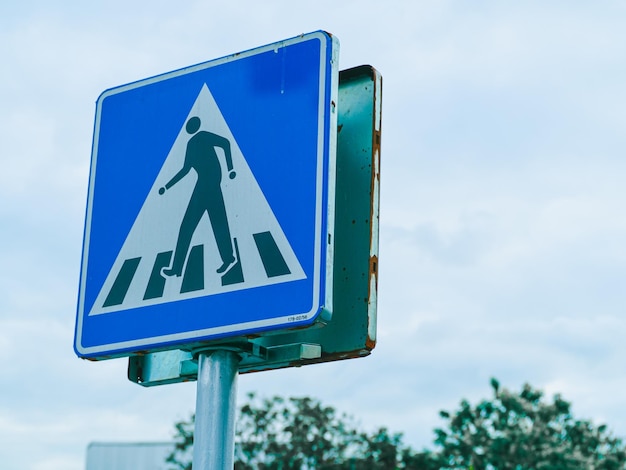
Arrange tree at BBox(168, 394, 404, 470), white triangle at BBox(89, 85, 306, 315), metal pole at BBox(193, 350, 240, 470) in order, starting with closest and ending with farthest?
metal pole at BBox(193, 350, 240, 470)
white triangle at BBox(89, 85, 306, 315)
tree at BBox(168, 394, 404, 470)

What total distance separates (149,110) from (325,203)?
2.37 ft

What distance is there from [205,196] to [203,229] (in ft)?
0.30

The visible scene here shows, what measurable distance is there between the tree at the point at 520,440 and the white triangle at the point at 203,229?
28.9 metres

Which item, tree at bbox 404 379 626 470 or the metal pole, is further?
tree at bbox 404 379 626 470

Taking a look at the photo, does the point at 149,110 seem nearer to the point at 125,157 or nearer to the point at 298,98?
the point at 125,157

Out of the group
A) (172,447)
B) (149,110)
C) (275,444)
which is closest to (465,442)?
(275,444)

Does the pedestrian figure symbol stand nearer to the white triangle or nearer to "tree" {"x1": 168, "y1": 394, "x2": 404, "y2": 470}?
the white triangle

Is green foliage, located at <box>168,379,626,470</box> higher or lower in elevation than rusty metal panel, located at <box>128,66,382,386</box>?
higher

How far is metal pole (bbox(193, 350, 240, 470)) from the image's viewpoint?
2.30 metres

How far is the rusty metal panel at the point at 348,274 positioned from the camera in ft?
8.02

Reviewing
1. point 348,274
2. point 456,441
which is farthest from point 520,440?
point 348,274

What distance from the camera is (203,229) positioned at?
252cm

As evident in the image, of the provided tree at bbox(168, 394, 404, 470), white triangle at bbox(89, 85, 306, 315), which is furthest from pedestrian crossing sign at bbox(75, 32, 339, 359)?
tree at bbox(168, 394, 404, 470)

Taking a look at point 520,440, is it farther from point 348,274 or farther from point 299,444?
point 348,274
